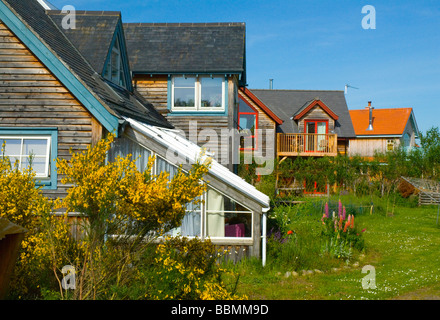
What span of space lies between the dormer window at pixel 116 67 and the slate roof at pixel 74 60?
0.54m

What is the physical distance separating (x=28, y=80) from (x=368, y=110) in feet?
150

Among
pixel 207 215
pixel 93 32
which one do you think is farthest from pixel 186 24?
pixel 207 215

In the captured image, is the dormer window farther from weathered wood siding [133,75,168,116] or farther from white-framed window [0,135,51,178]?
white-framed window [0,135,51,178]

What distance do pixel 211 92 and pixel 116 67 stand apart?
365 cm

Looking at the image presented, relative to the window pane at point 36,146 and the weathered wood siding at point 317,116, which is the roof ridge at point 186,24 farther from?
the weathered wood siding at point 317,116

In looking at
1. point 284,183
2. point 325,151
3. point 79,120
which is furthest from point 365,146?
point 79,120

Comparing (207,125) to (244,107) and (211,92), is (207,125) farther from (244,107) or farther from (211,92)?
(244,107)

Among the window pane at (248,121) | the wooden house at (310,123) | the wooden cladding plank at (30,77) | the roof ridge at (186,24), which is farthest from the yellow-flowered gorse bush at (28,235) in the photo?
the window pane at (248,121)

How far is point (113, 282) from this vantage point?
6.31 m

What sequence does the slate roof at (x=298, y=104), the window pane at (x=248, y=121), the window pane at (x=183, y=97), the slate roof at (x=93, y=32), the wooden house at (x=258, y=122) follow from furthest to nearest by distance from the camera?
1. the slate roof at (x=298, y=104)
2. the window pane at (x=248, y=121)
3. the wooden house at (x=258, y=122)
4. the window pane at (x=183, y=97)
5. the slate roof at (x=93, y=32)

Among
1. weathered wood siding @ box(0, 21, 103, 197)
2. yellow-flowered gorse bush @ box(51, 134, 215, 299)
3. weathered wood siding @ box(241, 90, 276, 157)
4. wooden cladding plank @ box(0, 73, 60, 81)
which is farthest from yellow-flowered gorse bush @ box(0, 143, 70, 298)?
weathered wood siding @ box(241, 90, 276, 157)

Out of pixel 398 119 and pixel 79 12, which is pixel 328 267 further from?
pixel 398 119

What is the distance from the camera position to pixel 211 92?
16031 millimetres

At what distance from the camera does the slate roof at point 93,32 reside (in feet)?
43.4
